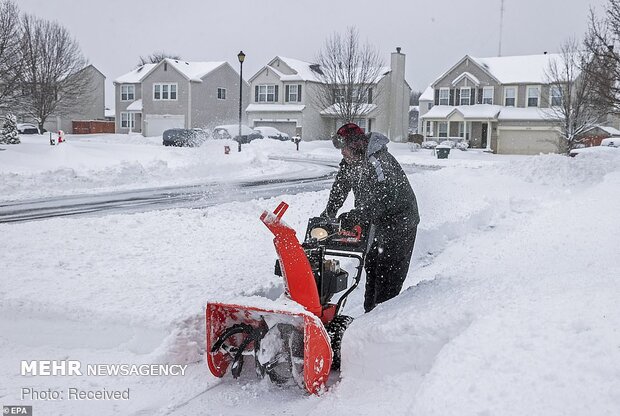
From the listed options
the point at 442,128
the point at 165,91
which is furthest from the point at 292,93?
the point at 442,128

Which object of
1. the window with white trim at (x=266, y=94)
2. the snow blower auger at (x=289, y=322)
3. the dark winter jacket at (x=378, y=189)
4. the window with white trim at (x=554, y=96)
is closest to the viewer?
the snow blower auger at (x=289, y=322)

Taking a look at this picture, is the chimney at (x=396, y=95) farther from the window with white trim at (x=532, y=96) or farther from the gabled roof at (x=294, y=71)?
the window with white trim at (x=532, y=96)

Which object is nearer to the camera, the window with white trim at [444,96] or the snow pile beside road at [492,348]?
the snow pile beside road at [492,348]

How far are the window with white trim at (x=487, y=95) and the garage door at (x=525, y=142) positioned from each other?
9.70 feet

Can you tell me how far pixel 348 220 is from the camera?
177 inches

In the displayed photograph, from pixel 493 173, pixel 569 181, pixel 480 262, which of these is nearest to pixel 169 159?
pixel 493 173

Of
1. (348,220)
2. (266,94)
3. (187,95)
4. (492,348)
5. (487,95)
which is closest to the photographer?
(492,348)

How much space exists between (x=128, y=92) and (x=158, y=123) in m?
8.66

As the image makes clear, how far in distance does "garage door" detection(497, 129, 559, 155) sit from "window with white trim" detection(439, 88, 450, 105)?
5565 mm

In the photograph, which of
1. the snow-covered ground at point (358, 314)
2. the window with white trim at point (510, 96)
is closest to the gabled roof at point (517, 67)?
the window with white trim at point (510, 96)

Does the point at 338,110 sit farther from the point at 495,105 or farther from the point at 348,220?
the point at 348,220

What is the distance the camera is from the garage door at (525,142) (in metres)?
45.6

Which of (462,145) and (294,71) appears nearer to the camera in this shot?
(462,145)

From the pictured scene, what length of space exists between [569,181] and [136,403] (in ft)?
43.1
